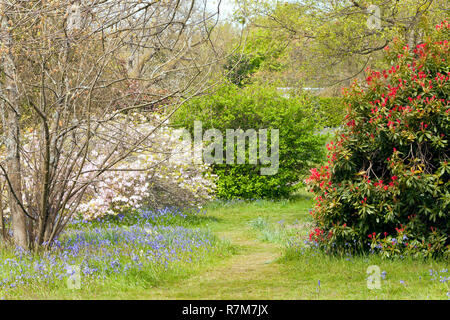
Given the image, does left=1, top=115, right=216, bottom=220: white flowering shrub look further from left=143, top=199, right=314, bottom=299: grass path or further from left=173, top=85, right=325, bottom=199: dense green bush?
left=143, top=199, right=314, bottom=299: grass path

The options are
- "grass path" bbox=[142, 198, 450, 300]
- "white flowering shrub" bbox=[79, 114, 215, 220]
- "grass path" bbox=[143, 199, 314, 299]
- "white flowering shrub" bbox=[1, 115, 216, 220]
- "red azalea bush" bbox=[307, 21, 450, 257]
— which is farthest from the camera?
"white flowering shrub" bbox=[79, 114, 215, 220]

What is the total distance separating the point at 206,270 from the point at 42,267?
1.89 metres

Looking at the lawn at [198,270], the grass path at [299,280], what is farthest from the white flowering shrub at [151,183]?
the grass path at [299,280]

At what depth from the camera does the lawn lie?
15.9 feet

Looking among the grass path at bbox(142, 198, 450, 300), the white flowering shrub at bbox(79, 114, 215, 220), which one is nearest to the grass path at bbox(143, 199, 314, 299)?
the grass path at bbox(142, 198, 450, 300)

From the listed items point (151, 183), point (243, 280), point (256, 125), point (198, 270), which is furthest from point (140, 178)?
point (256, 125)

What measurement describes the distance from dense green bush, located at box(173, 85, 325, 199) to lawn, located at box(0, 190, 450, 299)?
468cm

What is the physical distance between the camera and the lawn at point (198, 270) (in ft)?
15.9

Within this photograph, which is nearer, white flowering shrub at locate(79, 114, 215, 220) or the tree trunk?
the tree trunk

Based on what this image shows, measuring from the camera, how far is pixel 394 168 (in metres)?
5.68

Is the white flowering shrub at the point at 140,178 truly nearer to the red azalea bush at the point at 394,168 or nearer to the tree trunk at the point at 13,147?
the tree trunk at the point at 13,147

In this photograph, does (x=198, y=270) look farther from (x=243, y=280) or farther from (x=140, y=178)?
(x=140, y=178)

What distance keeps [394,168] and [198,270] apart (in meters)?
2.61

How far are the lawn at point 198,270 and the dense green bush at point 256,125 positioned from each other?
4676mm
